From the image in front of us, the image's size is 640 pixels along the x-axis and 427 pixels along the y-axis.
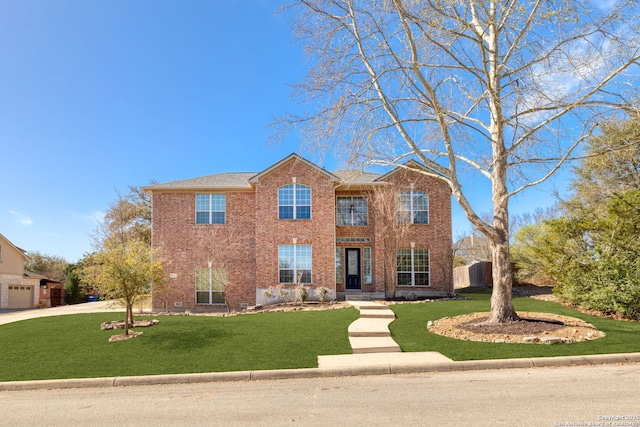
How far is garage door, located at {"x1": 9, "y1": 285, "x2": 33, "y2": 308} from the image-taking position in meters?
30.2

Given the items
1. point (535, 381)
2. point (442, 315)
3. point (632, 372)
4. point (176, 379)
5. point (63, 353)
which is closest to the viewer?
point (535, 381)

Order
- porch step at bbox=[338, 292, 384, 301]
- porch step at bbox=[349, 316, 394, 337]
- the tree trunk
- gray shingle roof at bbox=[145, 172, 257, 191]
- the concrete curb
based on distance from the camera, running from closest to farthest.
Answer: the concrete curb, the tree trunk, porch step at bbox=[349, 316, 394, 337], porch step at bbox=[338, 292, 384, 301], gray shingle roof at bbox=[145, 172, 257, 191]

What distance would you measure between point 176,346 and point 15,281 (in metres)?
27.0

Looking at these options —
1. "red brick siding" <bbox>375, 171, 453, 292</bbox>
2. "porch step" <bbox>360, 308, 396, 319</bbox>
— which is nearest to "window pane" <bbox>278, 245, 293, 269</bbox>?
"red brick siding" <bbox>375, 171, 453, 292</bbox>

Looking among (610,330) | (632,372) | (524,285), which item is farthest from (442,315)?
(524,285)

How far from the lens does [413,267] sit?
20.7 m

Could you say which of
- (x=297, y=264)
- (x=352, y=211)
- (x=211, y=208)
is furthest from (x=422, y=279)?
(x=211, y=208)

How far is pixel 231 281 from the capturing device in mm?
20406

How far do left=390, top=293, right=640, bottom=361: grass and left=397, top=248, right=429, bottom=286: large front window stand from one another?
6.38 meters

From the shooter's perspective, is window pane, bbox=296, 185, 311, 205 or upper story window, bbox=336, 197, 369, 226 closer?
window pane, bbox=296, 185, 311, 205

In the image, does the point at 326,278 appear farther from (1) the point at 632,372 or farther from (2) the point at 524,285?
(1) the point at 632,372

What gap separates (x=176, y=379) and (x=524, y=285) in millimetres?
20440

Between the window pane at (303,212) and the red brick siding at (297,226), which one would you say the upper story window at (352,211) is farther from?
the window pane at (303,212)

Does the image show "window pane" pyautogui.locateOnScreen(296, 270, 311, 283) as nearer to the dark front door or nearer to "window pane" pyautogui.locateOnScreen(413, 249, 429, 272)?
the dark front door
